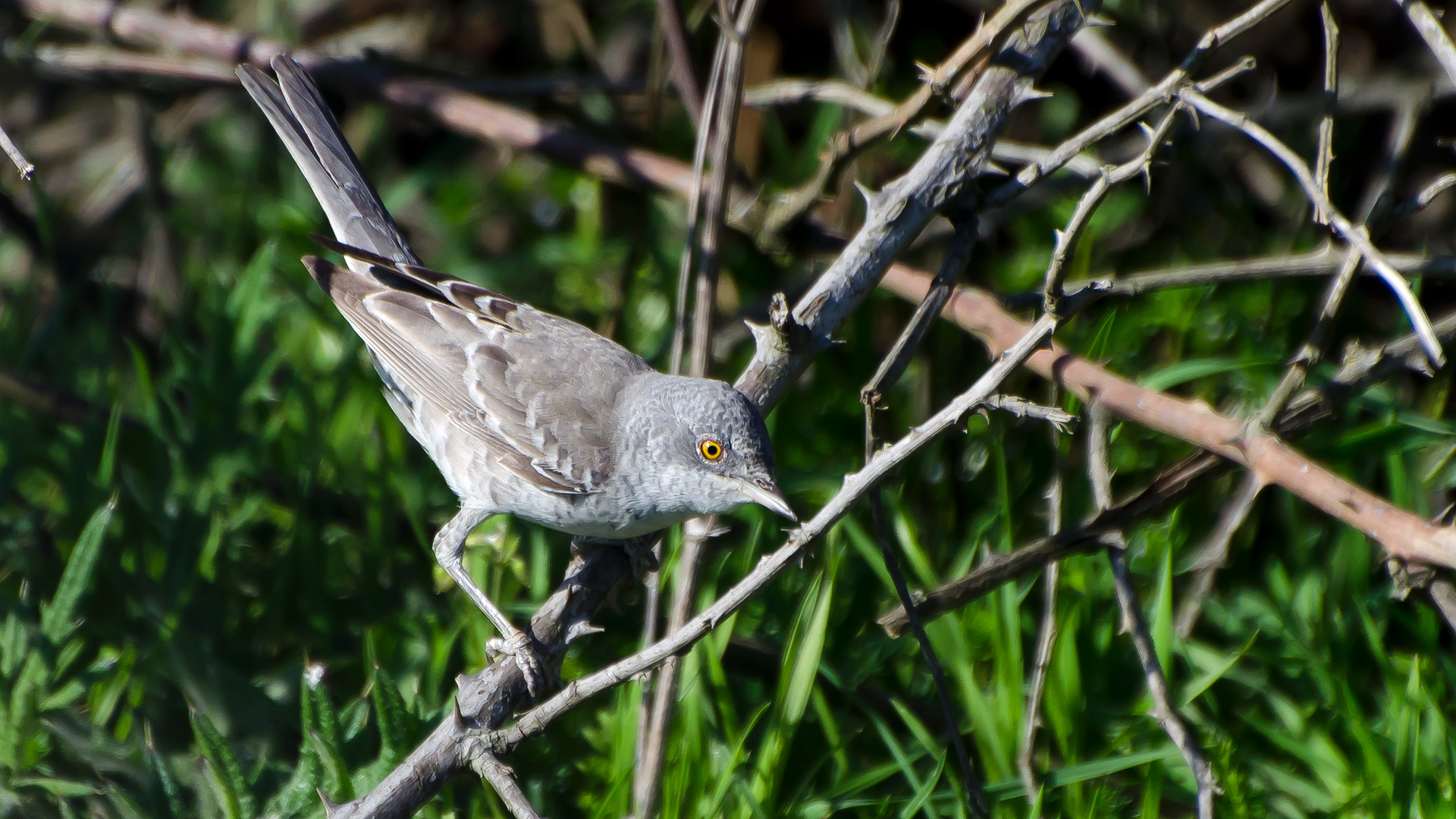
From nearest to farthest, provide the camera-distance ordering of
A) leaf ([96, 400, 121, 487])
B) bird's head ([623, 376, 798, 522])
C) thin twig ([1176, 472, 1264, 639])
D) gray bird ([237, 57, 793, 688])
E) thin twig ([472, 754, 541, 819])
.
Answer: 1. thin twig ([472, 754, 541, 819])
2. bird's head ([623, 376, 798, 522])
3. gray bird ([237, 57, 793, 688])
4. thin twig ([1176, 472, 1264, 639])
5. leaf ([96, 400, 121, 487])

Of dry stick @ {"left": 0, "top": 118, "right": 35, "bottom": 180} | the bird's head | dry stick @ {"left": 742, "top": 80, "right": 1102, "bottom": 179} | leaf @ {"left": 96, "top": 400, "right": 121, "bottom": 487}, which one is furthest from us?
leaf @ {"left": 96, "top": 400, "right": 121, "bottom": 487}

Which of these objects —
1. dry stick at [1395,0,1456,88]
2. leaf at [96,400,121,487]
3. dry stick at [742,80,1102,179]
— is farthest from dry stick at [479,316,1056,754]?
leaf at [96,400,121,487]

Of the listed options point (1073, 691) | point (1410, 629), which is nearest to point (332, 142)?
point (1073, 691)

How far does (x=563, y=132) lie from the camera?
4.27 metres

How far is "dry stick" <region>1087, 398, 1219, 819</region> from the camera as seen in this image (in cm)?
257

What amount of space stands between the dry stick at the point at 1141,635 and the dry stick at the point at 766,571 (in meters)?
0.59

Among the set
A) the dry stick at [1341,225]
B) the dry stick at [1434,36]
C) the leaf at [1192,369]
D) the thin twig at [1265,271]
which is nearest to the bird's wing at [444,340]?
the thin twig at [1265,271]

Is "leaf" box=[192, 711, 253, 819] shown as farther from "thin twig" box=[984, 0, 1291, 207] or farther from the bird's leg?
"thin twig" box=[984, 0, 1291, 207]

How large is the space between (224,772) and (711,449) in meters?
1.47

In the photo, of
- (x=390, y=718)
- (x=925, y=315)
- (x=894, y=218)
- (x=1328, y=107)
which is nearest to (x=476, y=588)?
(x=390, y=718)

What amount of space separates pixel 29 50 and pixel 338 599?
2.80 m

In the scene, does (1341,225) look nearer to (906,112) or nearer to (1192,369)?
(1192,369)

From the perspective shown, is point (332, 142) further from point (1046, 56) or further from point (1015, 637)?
point (1015, 637)

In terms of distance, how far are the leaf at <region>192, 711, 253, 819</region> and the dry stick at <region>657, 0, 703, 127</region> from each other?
2403mm
